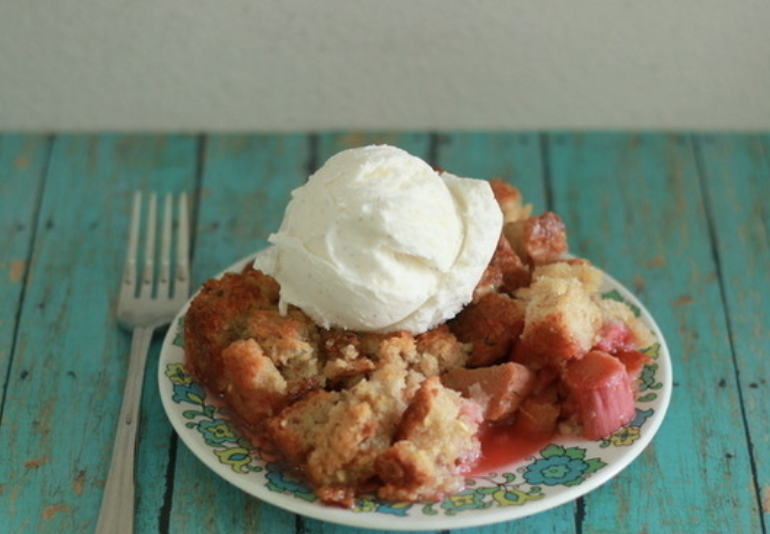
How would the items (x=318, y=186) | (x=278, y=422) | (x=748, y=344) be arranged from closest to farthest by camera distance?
1. (x=278, y=422)
2. (x=318, y=186)
3. (x=748, y=344)

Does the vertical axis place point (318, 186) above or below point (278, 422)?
above

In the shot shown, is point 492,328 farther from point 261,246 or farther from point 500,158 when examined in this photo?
point 500,158

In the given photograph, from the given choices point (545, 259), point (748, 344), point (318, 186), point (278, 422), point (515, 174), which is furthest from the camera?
point (515, 174)

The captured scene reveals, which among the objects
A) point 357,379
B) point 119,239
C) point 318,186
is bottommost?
point 119,239

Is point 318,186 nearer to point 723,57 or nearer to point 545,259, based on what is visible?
point 545,259

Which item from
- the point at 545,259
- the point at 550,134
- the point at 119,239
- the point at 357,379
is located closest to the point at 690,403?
Answer: the point at 545,259

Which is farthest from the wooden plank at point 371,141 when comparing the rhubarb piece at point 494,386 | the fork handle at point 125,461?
the rhubarb piece at point 494,386
